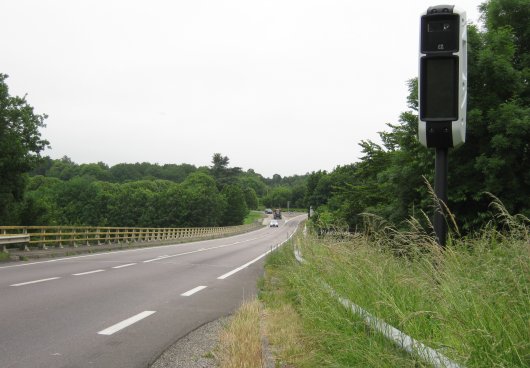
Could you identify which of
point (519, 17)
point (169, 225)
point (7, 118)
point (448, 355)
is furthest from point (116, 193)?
point (448, 355)

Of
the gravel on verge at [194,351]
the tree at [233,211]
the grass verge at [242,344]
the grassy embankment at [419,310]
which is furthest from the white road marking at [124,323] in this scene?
the tree at [233,211]

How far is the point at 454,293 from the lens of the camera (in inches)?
137

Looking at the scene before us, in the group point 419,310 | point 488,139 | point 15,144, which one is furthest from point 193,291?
point 15,144

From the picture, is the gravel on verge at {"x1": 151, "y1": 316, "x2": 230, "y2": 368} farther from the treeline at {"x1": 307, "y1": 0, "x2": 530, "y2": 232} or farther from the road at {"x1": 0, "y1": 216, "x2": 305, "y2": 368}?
the treeline at {"x1": 307, "y1": 0, "x2": 530, "y2": 232}

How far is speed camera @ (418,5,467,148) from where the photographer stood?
14.4ft

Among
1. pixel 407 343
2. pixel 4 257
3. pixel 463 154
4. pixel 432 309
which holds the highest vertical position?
pixel 463 154

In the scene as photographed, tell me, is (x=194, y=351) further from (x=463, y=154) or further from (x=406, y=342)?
(x=463, y=154)

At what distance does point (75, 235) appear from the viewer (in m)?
27.7

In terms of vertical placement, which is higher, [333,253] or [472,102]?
[472,102]

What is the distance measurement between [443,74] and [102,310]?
6111mm

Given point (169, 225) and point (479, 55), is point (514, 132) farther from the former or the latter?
point (169, 225)

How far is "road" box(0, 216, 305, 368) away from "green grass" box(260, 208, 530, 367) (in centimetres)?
203

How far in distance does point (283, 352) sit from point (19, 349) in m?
2.86

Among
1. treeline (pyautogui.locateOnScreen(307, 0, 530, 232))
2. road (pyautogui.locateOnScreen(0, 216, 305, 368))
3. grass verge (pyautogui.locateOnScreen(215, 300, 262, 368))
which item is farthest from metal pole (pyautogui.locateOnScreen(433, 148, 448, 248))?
treeline (pyautogui.locateOnScreen(307, 0, 530, 232))
